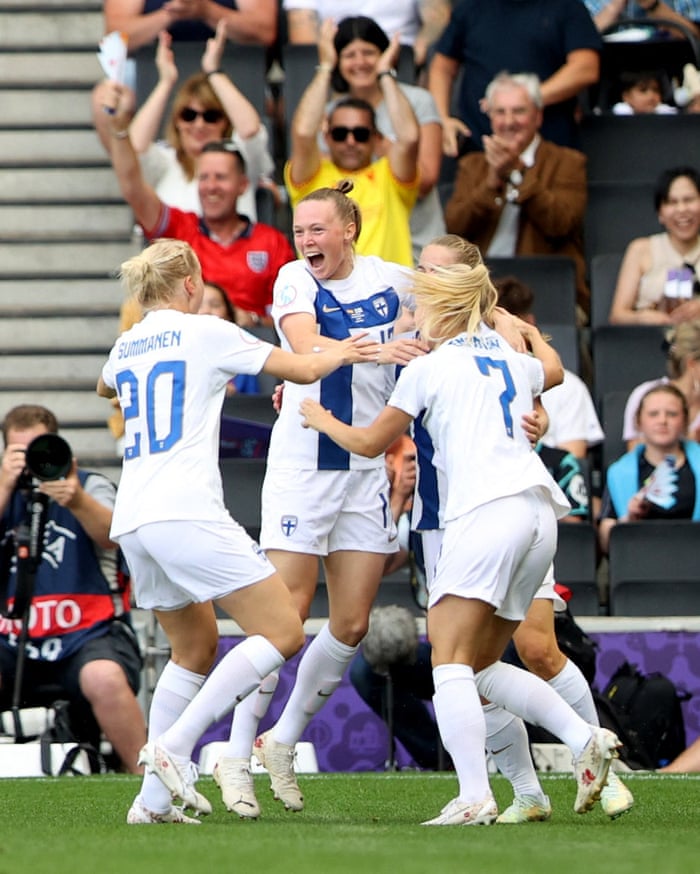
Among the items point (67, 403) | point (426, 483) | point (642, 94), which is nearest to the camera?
point (426, 483)

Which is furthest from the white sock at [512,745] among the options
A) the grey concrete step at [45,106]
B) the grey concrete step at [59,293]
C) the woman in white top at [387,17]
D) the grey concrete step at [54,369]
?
the grey concrete step at [45,106]

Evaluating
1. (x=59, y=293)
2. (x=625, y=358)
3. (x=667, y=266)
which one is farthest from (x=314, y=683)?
(x=59, y=293)

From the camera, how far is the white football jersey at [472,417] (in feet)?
18.2

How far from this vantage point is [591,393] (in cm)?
1057

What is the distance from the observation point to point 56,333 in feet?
37.8

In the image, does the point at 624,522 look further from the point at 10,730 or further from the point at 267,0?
the point at 267,0

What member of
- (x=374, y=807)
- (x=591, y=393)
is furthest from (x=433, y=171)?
→ (x=374, y=807)

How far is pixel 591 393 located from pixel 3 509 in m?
3.64

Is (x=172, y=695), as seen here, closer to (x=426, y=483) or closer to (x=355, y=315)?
(x=426, y=483)

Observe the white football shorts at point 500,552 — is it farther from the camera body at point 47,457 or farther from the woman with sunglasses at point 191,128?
the woman with sunglasses at point 191,128

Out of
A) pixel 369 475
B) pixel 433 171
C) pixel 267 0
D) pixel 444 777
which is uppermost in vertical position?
pixel 267 0

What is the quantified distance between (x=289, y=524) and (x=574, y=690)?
3.72 ft

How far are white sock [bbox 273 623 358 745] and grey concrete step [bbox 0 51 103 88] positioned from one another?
22.0 feet

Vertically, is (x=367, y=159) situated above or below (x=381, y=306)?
above
